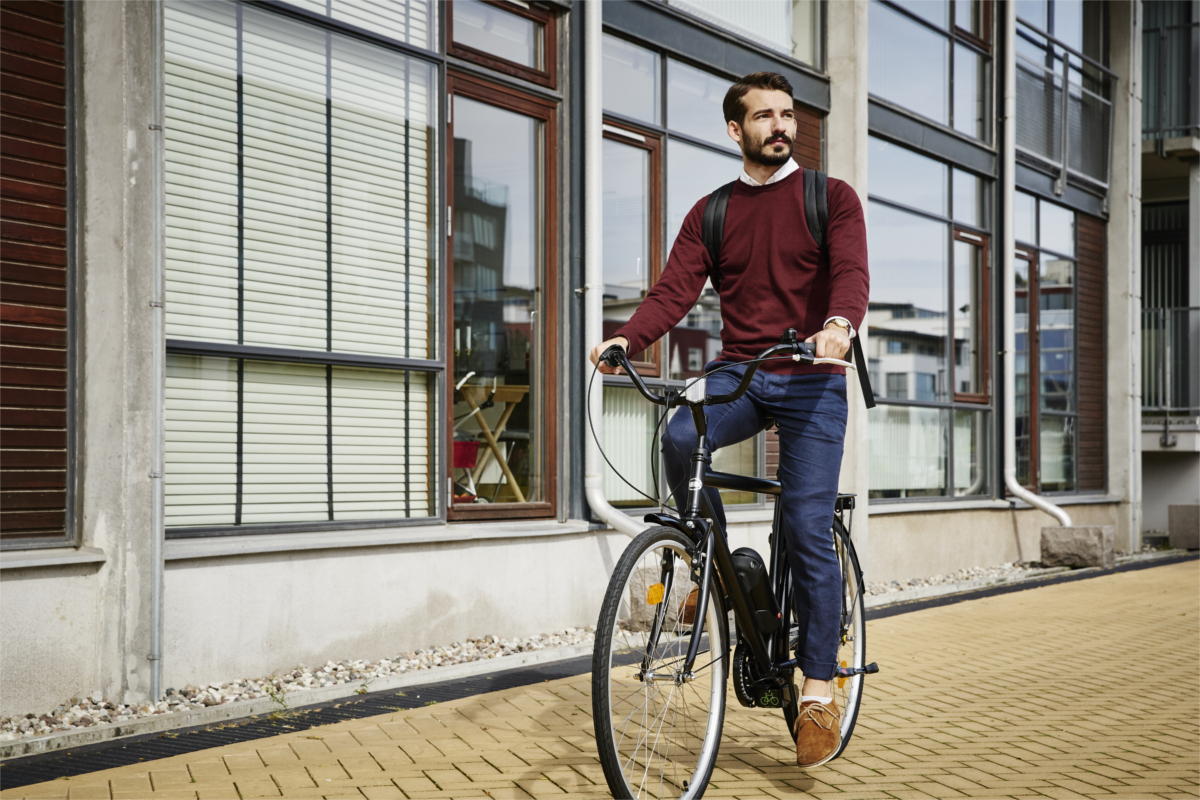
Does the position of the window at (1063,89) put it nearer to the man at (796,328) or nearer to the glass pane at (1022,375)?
the glass pane at (1022,375)

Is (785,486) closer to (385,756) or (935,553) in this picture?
(385,756)

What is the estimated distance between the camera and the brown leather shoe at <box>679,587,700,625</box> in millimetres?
3273

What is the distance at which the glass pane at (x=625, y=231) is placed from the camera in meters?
8.38

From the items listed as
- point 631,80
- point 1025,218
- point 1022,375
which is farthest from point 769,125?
point 1025,218

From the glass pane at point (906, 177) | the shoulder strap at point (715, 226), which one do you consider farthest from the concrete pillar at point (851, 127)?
the shoulder strap at point (715, 226)

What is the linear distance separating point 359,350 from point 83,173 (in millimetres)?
1760

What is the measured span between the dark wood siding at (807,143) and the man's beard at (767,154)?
629 centimetres

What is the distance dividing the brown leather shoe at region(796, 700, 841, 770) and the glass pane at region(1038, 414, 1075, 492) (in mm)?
11351

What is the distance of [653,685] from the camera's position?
→ 10.5 feet

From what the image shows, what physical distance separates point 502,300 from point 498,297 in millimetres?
39

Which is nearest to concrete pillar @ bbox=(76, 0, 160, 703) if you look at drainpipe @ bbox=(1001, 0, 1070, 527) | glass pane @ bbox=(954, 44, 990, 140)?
glass pane @ bbox=(954, 44, 990, 140)

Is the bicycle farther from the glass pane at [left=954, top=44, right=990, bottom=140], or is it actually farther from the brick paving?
the glass pane at [left=954, top=44, right=990, bottom=140]

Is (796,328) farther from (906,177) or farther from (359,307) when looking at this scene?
(906,177)

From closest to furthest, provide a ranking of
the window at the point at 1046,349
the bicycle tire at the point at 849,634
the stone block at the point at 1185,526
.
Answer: the bicycle tire at the point at 849,634, the window at the point at 1046,349, the stone block at the point at 1185,526
